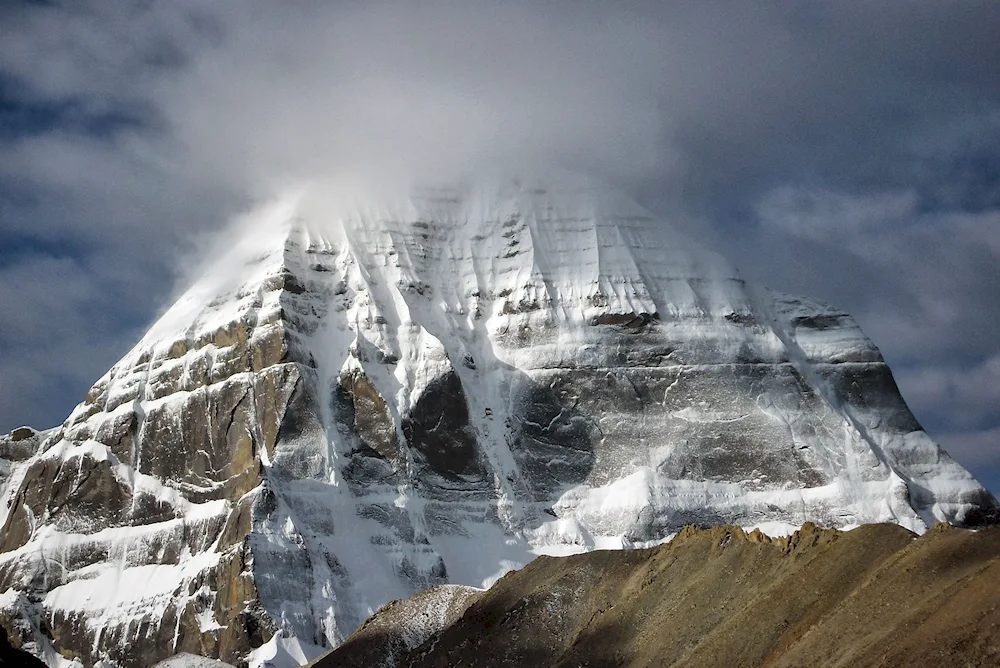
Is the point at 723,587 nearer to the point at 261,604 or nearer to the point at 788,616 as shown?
the point at 788,616

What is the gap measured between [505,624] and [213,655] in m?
78.9

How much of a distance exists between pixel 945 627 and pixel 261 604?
118m

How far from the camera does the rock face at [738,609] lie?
6794 cm

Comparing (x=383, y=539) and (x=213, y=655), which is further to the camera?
(x=383, y=539)

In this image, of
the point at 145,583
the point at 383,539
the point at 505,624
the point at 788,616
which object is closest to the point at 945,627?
the point at 788,616

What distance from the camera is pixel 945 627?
215 ft

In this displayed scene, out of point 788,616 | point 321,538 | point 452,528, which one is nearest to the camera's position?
point 788,616

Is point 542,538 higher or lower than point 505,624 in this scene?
lower

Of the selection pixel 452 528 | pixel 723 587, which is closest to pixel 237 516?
pixel 452 528

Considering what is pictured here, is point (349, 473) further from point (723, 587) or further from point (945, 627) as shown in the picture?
point (945, 627)

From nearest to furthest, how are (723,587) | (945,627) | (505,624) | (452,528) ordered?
(945,627) → (723,587) → (505,624) → (452,528)

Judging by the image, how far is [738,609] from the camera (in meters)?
84.9

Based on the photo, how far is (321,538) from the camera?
185 meters

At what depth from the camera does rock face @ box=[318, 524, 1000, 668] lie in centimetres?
6794
